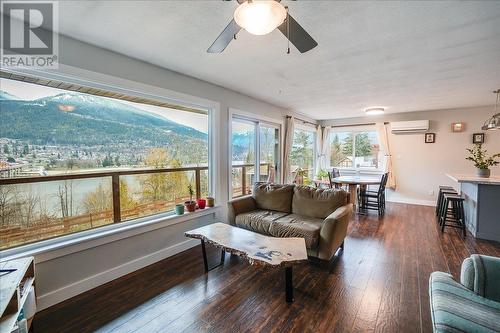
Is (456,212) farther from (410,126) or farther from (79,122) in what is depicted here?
(79,122)

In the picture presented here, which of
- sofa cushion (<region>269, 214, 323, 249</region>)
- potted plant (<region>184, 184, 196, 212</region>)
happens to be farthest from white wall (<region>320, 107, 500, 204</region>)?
potted plant (<region>184, 184, 196, 212</region>)

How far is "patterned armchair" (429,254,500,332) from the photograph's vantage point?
127cm

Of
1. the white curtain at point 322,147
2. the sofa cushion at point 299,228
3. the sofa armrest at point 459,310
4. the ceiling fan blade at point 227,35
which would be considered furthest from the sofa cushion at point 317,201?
the white curtain at point 322,147

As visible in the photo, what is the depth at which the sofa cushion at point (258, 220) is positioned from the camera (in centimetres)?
302

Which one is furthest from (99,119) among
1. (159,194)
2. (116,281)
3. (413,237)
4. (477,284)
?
(413,237)

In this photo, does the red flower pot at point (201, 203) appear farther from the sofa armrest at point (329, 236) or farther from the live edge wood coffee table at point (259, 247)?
the sofa armrest at point (329, 236)

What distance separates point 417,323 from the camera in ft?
6.01

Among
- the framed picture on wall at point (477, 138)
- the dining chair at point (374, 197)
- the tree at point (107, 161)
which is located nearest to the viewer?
the tree at point (107, 161)

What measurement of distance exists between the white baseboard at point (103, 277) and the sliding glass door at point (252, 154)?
60.6 inches

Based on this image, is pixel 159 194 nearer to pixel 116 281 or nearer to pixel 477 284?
pixel 116 281

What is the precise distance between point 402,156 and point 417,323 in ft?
18.1

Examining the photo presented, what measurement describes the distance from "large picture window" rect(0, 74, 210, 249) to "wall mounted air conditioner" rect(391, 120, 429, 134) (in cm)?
559

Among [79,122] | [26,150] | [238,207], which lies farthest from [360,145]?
[26,150]

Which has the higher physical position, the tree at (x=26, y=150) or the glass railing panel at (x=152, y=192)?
the tree at (x=26, y=150)
